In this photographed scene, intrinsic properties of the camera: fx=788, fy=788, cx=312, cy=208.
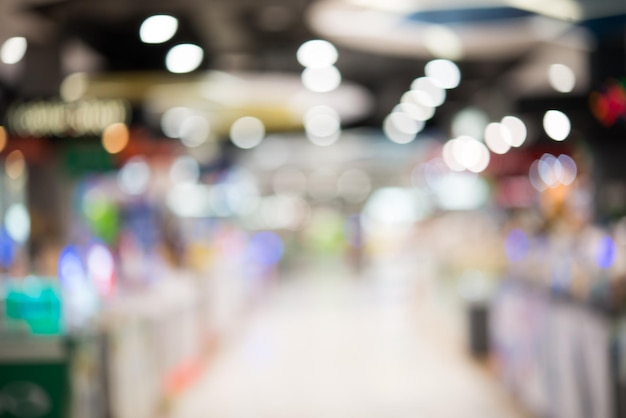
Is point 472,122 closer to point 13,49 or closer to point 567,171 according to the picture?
point 567,171

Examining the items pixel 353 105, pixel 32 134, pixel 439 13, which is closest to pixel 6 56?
pixel 32 134

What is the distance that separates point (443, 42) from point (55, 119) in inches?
208

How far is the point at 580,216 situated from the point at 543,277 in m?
3.41

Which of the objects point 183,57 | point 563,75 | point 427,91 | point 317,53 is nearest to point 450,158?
point 427,91

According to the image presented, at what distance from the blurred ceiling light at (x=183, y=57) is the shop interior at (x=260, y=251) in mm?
35

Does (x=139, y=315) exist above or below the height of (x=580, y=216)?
below

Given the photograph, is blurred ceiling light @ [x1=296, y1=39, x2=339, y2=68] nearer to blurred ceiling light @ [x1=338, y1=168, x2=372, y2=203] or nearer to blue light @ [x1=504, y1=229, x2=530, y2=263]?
blue light @ [x1=504, y1=229, x2=530, y2=263]

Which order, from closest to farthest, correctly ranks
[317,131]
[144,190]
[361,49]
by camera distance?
1. [361,49]
2. [144,190]
3. [317,131]

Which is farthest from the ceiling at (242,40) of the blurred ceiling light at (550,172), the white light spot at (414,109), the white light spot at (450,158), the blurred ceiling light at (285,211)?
the blurred ceiling light at (285,211)

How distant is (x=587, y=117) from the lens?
22.4 ft

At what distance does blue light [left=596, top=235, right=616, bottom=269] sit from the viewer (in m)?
4.80

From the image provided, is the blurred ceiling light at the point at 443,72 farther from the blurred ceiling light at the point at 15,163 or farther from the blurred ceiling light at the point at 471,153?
the blurred ceiling light at the point at 15,163

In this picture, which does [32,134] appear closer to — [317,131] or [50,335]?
[50,335]

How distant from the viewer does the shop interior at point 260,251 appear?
5188mm
